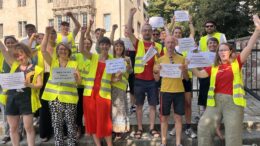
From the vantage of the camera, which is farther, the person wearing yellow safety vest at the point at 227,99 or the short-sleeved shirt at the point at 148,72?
the short-sleeved shirt at the point at 148,72

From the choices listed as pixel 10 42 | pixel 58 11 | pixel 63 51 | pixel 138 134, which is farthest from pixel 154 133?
pixel 58 11

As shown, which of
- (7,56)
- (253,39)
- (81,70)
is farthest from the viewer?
(81,70)

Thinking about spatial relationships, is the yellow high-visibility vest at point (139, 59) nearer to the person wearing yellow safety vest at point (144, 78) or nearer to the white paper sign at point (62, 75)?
the person wearing yellow safety vest at point (144, 78)

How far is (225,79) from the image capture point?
479 centimetres

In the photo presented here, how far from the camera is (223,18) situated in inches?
824

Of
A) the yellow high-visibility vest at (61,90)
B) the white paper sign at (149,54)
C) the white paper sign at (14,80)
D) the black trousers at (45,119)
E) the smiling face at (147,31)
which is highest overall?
the smiling face at (147,31)

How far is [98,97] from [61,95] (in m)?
0.62

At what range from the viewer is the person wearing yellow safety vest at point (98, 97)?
18.1ft

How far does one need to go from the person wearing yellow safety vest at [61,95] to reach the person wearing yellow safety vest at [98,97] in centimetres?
22

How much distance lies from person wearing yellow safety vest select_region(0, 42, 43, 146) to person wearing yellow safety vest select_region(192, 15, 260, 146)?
8.84ft

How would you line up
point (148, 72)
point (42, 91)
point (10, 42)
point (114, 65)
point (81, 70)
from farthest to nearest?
point (148, 72) < point (42, 91) < point (81, 70) < point (10, 42) < point (114, 65)

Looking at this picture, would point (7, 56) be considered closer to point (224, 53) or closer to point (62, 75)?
point (62, 75)

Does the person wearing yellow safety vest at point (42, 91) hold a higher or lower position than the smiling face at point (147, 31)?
lower

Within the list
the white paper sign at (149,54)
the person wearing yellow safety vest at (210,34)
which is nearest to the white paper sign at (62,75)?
the white paper sign at (149,54)
